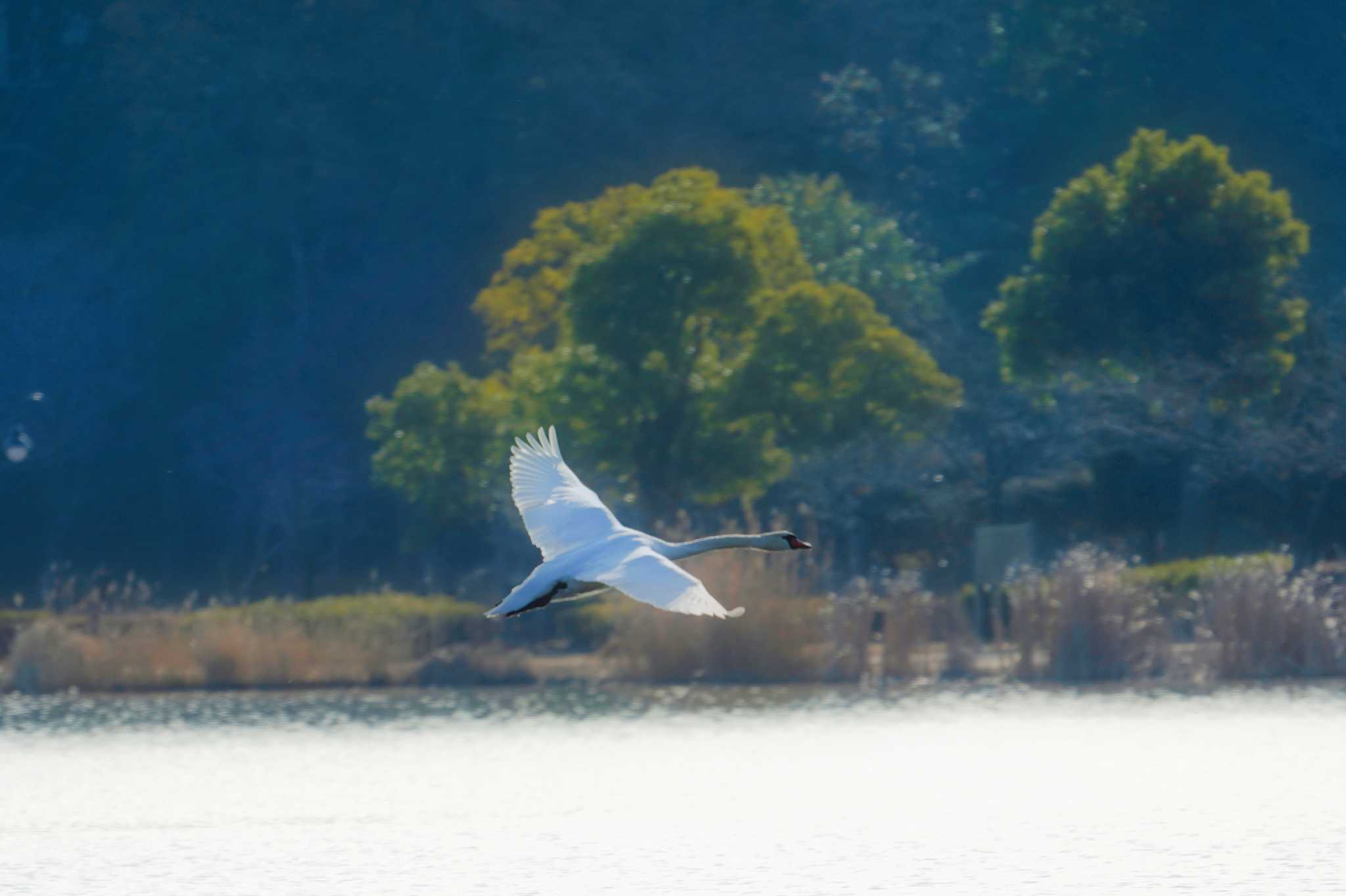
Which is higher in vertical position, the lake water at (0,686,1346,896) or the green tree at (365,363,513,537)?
the green tree at (365,363,513,537)

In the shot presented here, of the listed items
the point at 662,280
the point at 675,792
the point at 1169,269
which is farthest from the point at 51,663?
the point at 1169,269

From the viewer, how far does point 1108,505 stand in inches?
1602

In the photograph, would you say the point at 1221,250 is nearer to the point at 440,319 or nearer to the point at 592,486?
the point at 592,486

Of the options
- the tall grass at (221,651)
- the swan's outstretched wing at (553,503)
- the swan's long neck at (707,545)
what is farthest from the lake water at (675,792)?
the swan's outstretched wing at (553,503)

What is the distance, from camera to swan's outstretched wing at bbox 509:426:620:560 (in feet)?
52.3

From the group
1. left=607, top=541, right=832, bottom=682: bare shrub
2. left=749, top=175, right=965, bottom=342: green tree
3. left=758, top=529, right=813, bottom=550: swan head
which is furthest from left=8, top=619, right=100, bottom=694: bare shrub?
left=749, top=175, right=965, bottom=342: green tree

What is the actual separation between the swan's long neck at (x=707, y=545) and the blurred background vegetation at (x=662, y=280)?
12.8m

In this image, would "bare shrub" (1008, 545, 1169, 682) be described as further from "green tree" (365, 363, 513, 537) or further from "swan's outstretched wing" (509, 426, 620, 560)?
"green tree" (365, 363, 513, 537)

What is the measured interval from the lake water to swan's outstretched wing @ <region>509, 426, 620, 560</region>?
269 cm

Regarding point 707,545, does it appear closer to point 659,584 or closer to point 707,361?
point 659,584

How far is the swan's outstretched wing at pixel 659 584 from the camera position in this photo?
12.8 m

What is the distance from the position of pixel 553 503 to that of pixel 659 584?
3.30 meters

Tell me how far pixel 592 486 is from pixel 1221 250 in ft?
33.7

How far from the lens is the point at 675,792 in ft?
71.7
